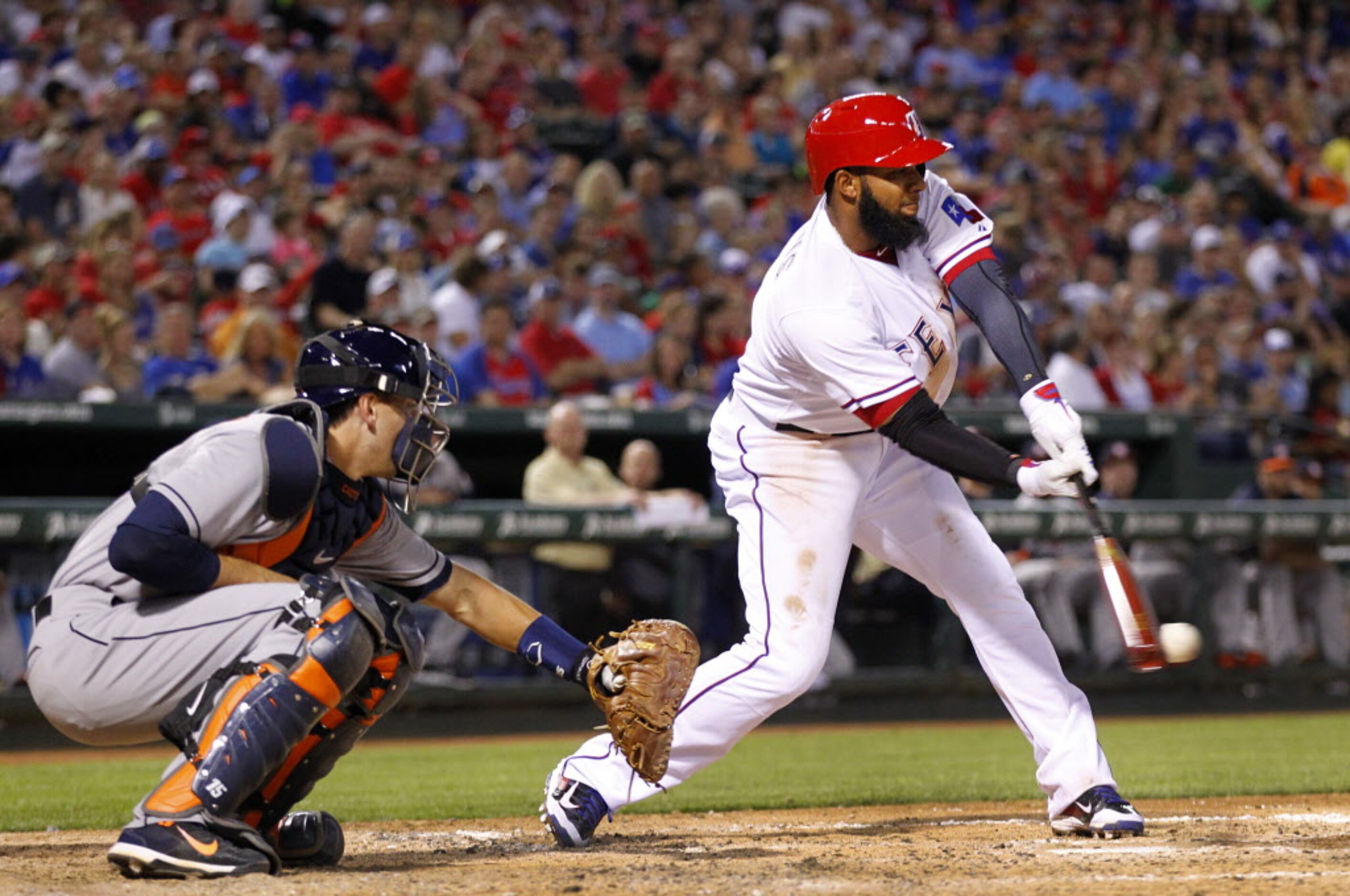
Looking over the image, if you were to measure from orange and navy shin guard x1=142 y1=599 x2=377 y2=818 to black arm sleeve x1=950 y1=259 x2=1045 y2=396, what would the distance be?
1.68m

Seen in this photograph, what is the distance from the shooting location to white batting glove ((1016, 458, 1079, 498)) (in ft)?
12.1

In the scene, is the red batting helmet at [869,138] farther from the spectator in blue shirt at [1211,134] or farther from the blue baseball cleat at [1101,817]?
the spectator in blue shirt at [1211,134]

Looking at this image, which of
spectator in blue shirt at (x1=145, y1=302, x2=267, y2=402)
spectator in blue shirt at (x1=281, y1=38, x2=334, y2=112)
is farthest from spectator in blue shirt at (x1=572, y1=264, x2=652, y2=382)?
spectator in blue shirt at (x1=281, y1=38, x2=334, y2=112)

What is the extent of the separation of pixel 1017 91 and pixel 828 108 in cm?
1201

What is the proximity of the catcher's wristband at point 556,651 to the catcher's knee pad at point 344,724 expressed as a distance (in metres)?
0.38

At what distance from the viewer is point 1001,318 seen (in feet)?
13.5

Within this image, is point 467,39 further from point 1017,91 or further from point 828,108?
point 828,108

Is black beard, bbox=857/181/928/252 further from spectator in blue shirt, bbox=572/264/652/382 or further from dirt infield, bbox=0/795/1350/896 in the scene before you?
spectator in blue shirt, bbox=572/264/652/382

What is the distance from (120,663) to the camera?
Result: 3426mm

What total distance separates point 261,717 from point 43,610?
0.66 m

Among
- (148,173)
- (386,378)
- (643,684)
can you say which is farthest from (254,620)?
(148,173)

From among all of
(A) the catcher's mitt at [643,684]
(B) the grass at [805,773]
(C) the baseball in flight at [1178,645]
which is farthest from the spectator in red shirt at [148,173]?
(C) the baseball in flight at [1178,645]

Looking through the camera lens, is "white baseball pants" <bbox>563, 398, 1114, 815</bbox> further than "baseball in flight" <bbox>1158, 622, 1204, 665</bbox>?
Yes

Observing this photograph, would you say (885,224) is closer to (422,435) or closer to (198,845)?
(422,435)
